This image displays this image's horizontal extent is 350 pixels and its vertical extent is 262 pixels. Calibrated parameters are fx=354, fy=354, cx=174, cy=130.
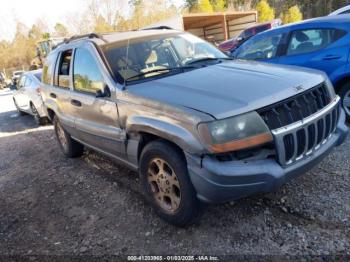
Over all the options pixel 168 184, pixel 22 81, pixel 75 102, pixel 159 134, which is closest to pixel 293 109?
pixel 159 134

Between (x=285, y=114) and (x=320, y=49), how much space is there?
10.2 ft

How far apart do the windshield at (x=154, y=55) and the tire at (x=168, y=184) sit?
2.98 feet

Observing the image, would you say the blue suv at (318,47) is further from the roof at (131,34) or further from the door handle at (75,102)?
the door handle at (75,102)

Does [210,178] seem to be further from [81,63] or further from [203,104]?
[81,63]

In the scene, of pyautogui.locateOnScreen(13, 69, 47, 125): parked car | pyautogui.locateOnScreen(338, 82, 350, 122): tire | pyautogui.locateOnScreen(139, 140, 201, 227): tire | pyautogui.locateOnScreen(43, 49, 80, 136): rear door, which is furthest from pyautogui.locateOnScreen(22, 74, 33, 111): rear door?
pyautogui.locateOnScreen(338, 82, 350, 122): tire

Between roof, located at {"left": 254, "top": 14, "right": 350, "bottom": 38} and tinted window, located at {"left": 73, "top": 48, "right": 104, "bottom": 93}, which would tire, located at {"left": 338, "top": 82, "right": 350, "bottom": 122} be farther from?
tinted window, located at {"left": 73, "top": 48, "right": 104, "bottom": 93}

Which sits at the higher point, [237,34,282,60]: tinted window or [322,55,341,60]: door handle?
[237,34,282,60]: tinted window

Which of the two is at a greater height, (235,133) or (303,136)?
(235,133)

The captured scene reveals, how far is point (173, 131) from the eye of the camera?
2.91 meters

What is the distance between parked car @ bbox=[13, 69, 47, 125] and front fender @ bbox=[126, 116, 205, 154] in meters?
5.84

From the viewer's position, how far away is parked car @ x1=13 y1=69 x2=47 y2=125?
8.84 metres

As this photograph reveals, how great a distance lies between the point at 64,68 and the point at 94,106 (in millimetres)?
1407

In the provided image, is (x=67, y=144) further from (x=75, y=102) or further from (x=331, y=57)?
(x=331, y=57)

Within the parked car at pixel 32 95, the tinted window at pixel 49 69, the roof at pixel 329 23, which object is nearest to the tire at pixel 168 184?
the tinted window at pixel 49 69
